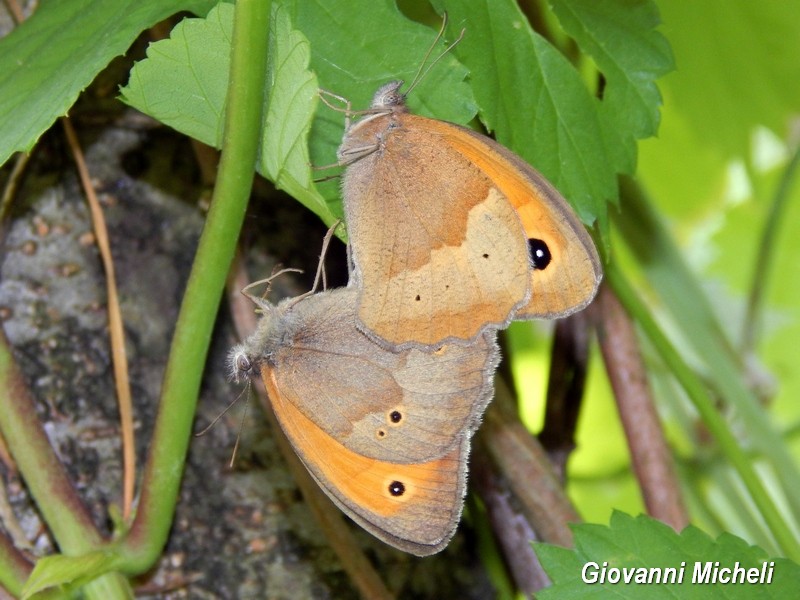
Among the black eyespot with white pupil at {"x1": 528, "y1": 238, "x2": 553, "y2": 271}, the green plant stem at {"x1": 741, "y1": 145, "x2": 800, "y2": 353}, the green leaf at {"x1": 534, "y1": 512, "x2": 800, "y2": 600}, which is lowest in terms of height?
the green plant stem at {"x1": 741, "y1": 145, "x2": 800, "y2": 353}

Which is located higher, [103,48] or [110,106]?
[103,48]

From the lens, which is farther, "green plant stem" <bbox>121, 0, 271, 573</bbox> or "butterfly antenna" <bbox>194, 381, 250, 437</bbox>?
"butterfly antenna" <bbox>194, 381, 250, 437</bbox>

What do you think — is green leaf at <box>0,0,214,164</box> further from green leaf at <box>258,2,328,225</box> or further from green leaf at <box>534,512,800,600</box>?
green leaf at <box>534,512,800,600</box>

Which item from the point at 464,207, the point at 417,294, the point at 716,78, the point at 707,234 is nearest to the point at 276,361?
the point at 417,294

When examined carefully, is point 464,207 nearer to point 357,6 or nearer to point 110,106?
point 357,6

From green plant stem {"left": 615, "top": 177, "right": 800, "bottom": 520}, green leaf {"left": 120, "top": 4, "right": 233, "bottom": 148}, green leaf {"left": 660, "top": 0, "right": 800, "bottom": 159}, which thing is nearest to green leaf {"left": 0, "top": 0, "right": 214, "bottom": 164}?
green leaf {"left": 120, "top": 4, "right": 233, "bottom": 148}
